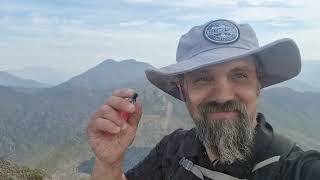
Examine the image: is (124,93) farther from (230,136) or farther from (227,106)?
(230,136)

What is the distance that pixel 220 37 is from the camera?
207 inches

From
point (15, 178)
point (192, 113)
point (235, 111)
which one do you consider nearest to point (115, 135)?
point (192, 113)

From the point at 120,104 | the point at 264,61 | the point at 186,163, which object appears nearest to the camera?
the point at 120,104

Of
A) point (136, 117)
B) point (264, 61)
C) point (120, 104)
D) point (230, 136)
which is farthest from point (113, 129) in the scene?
point (264, 61)

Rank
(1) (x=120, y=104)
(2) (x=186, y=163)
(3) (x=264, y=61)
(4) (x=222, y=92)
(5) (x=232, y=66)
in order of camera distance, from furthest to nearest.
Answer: (3) (x=264, y=61)
(2) (x=186, y=163)
(5) (x=232, y=66)
(4) (x=222, y=92)
(1) (x=120, y=104)

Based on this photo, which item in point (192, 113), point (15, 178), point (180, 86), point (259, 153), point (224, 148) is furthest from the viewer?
point (15, 178)

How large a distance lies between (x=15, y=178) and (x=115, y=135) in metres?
38.6

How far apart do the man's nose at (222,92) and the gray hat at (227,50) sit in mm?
278

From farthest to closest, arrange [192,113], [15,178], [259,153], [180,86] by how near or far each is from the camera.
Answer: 1. [15,178]
2. [180,86]
3. [192,113]
4. [259,153]

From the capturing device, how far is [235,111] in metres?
5.16

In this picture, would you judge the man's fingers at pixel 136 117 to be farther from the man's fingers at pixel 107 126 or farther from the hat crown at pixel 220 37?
A: the hat crown at pixel 220 37

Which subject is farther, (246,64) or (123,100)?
(246,64)

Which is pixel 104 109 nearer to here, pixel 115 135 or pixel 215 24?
pixel 115 135

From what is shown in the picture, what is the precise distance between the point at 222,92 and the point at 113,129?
→ 1272 millimetres
